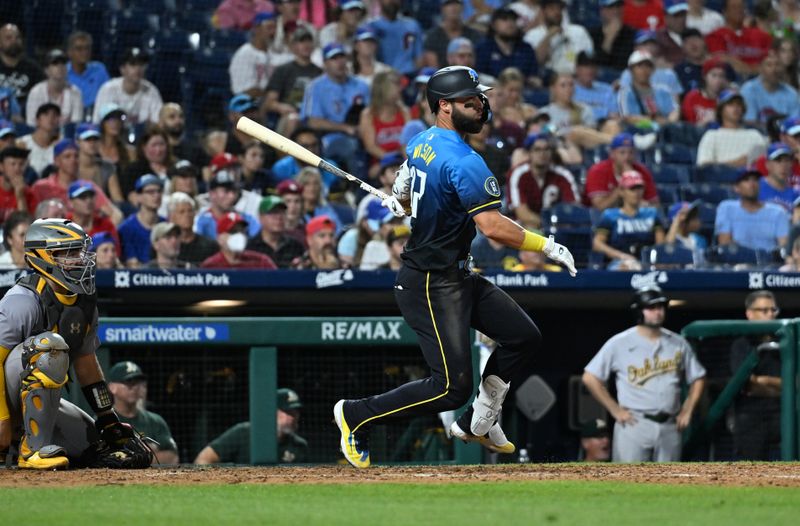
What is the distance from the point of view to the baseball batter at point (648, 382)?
28.3 ft

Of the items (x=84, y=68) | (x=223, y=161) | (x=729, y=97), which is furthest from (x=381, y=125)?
(x=729, y=97)

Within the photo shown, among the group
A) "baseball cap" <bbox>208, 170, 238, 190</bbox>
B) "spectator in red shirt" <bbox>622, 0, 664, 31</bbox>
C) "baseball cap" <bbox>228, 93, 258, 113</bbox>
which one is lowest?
"baseball cap" <bbox>208, 170, 238, 190</bbox>

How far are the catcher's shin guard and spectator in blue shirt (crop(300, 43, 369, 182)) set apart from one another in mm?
6054

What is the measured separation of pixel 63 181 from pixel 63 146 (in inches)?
10.5

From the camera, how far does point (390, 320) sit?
26.7ft

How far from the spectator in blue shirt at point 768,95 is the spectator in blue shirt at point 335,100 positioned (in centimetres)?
395

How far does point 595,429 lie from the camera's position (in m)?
9.69

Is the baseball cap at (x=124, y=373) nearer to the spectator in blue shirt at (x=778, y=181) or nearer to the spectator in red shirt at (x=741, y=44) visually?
the spectator in blue shirt at (x=778, y=181)

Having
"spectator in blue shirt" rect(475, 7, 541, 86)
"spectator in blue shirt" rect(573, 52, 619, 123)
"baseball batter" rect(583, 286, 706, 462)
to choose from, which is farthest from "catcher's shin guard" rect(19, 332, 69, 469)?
"spectator in blue shirt" rect(573, 52, 619, 123)

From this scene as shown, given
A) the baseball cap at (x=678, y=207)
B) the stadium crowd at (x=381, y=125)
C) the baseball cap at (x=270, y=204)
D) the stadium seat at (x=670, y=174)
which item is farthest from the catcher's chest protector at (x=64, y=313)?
the stadium seat at (x=670, y=174)

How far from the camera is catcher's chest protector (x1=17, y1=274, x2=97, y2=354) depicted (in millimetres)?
6195

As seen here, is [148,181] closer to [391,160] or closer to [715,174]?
[391,160]

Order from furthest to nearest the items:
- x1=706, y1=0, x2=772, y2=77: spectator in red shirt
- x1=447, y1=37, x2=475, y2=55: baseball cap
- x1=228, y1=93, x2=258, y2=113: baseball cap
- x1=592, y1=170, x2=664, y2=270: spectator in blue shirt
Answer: x1=706, y1=0, x2=772, y2=77: spectator in red shirt
x1=447, y1=37, x2=475, y2=55: baseball cap
x1=228, y1=93, x2=258, y2=113: baseball cap
x1=592, y1=170, x2=664, y2=270: spectator in blue shirt

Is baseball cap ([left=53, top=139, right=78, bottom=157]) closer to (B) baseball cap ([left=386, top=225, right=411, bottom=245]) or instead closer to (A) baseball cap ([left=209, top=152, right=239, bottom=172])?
(A) baseball cap ([left=209, top=152, right=239, bottom=172])
